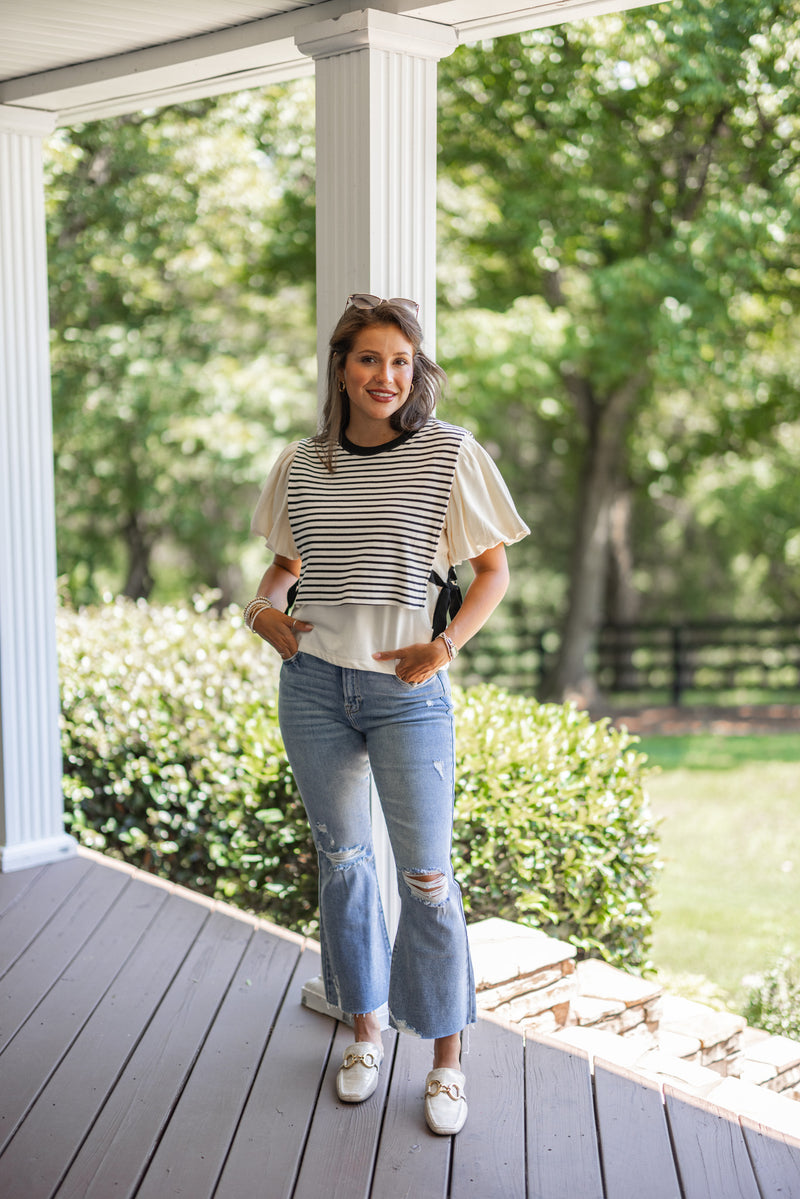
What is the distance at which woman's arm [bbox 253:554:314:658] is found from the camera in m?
2.43

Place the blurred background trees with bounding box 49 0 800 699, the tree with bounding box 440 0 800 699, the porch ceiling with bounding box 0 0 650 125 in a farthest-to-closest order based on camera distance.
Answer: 1. the blurred background trees with bounding box 49 0 800 699
2. the tree with bounding box 440 0 800 699
3. the porch ceiling with bounding box 0 0 650 125

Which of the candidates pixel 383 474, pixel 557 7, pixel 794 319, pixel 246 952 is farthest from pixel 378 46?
pixel 794 319

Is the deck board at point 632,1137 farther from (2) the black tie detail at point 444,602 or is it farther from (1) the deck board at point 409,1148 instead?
(2) the black tie detail at point 444,602

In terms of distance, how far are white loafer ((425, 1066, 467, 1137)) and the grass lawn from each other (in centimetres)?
153

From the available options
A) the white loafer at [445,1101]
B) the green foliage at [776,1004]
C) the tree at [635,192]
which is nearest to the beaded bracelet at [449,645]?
the white loafer at [445,1101]

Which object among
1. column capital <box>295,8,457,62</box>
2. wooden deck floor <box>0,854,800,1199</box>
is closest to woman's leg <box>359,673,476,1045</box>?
wooden deck floor <box>0,854,800,1199</box>

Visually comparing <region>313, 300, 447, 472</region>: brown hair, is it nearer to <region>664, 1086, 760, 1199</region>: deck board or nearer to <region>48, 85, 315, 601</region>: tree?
<region>664, 1086, 760, 1199</region>: deck board

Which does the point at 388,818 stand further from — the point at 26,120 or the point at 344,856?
the point at 26,120

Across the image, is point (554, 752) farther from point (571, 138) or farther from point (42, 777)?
point (571, 138)

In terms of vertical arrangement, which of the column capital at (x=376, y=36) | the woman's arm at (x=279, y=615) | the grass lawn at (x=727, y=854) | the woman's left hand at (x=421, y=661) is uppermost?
the column capital at (x=376, y=36)

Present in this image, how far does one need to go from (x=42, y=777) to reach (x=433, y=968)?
2.12 meters

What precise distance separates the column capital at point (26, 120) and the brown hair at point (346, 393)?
2035mm

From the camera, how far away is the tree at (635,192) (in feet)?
26.8

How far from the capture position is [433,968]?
7.93ft
